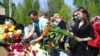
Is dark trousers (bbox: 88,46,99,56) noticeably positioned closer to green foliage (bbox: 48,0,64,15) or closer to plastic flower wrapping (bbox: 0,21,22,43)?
plastic flower wrapping (bbox: 0,21,22,43)

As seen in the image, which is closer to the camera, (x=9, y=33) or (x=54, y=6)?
(x=9, y=33)

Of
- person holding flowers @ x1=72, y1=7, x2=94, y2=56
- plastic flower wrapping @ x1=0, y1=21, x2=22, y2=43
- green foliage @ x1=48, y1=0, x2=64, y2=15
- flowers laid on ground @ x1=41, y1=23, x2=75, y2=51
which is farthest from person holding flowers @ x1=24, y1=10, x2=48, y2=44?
green foliage @ x1=48, y1=0, x2=64, y2=15

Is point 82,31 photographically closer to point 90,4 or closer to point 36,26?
point 36,26

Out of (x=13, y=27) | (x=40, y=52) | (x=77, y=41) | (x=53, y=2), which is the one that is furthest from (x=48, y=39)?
(x=53, y=2)

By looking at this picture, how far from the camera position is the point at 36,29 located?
11812mm

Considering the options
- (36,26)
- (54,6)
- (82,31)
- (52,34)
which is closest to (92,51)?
(82,31)

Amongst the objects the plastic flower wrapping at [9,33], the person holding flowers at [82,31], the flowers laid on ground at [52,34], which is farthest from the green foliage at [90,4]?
the plastic flower wrapping at [9,33]

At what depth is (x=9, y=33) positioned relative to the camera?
7.27 m

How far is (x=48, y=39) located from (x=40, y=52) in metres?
2.24

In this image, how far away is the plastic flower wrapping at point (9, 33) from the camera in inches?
277

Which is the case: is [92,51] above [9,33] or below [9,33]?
above

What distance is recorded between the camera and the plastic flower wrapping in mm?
7043

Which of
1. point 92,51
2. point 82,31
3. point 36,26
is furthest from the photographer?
point 36,26

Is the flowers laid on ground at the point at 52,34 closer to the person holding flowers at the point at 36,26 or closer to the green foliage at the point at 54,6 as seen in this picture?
the person holding flowers at the point at 36,26
